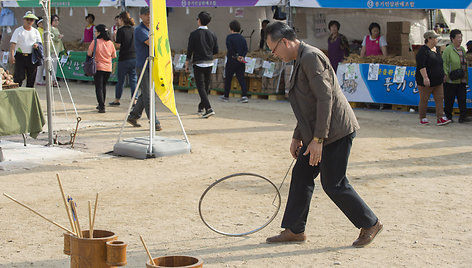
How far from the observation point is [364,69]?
14.2m

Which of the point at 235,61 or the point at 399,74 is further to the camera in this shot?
the point at 235,61

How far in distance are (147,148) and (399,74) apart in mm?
6637

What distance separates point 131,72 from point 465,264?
30.1 ft

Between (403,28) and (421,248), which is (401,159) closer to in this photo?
(421,248)

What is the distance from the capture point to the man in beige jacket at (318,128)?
16.0ft

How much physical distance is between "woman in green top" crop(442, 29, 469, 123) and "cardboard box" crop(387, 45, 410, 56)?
2.60 meters

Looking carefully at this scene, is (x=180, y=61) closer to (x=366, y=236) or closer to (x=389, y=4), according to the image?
(x=389, y=4)

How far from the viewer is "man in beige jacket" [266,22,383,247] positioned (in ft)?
16.0

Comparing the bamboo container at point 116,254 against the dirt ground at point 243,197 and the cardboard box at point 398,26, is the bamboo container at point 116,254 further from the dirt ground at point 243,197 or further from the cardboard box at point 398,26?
the cardboard box at point 398,26

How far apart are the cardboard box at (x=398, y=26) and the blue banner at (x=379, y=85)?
1.40 metres

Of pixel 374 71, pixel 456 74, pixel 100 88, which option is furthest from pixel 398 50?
pixel 100 88

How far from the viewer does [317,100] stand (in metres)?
4.87

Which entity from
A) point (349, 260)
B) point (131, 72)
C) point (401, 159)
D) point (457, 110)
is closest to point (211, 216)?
point (349, 260)

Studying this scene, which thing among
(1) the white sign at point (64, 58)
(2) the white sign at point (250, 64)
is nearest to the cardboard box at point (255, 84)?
(2) the white sign at point (250, 64)
